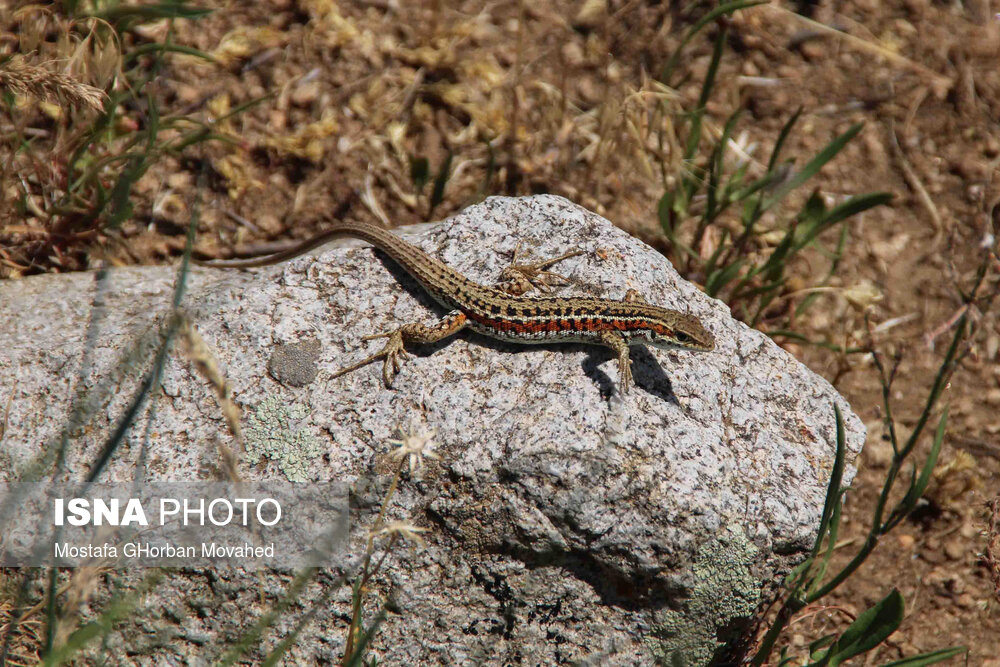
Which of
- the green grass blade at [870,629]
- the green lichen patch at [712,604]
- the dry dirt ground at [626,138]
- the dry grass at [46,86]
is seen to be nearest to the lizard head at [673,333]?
the green lichen patch at [712,604]

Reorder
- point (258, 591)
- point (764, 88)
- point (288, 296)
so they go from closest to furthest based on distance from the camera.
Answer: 1. point (258, 591)
2. point (288, 296)
3. point (764, 88)

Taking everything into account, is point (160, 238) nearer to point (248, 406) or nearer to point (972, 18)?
point (248, 406)

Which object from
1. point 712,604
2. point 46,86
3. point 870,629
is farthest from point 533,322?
point 46,86

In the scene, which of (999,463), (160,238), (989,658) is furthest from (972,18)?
(160,238)

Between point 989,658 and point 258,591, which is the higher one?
point 258,591

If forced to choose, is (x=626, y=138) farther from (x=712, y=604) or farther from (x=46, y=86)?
(x=46, y=86)

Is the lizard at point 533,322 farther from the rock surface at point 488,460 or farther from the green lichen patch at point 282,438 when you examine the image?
the green lichen patch at point 282,438

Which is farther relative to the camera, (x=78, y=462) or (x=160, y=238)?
(x=160, y=238)
